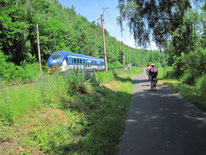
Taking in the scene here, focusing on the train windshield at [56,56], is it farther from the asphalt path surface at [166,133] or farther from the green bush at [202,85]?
the asphalt path surface at [166,133]

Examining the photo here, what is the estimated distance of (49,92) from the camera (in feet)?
20.4

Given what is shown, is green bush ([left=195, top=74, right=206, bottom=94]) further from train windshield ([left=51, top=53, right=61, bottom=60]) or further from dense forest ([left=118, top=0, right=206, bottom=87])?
train windshield ([left=51, top=53, right=61, bottom=60])

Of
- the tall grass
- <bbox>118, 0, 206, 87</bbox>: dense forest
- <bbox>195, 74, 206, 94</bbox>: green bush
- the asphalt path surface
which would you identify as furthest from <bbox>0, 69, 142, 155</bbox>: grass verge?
<bbox>118, 0, 206, 87</bbox>: dense forest

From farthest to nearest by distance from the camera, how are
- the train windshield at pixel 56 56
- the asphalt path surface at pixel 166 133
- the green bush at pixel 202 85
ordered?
1. the train windshield at pixel 56 56
2. the green bush at pixel 202 85
3. the asphalt path surface at pixel 166 133

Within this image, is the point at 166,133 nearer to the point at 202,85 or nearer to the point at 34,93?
the point at 34,93

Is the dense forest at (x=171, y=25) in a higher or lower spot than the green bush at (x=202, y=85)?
higher

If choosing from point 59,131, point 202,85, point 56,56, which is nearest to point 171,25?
point 202,85

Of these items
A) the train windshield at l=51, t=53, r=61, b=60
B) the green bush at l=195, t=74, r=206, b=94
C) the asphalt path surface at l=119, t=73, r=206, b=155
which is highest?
the train windshield at l=51, t=53, r=61, b=60

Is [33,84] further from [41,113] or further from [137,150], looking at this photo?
[137,150]

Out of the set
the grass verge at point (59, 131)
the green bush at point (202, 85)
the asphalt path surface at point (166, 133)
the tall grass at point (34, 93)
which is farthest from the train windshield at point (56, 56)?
the asphalt path surface at point (166, 133)

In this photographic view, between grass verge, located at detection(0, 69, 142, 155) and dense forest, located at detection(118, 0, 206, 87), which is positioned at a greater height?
dense forest, located at detection(118, 0, 206, 87)

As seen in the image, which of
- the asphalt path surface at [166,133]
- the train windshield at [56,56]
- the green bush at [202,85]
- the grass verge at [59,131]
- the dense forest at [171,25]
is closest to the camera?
the grass verge at [59,131]

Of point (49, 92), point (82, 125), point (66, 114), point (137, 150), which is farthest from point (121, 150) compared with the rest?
point (49, 92)

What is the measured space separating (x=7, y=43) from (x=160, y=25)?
2369 centimetres
